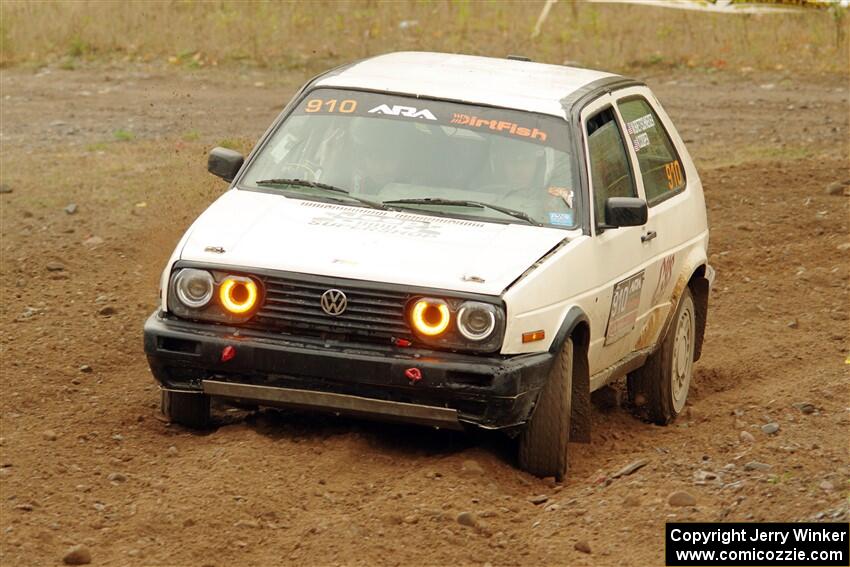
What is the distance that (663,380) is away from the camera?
8070mm

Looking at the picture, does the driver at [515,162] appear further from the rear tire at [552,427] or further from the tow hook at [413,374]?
the tow hook at [413,374]

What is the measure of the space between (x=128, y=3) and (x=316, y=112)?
610 inches

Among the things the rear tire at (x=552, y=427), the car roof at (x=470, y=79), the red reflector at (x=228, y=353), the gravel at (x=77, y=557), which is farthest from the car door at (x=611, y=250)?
the gravel at (x=77, y=557)

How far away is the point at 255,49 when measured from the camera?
21.1 meters

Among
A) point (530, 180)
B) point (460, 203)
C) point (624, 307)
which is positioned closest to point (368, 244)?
point (460, 203)

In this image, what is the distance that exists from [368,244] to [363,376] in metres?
0.60

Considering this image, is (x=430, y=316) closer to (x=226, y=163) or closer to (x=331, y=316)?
(x=331, y=316)

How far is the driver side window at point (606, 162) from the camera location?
7.23 m

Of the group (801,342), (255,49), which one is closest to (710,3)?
(255,49)

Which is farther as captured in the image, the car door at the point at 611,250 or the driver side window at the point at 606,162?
the driver side window at the point at 606,162

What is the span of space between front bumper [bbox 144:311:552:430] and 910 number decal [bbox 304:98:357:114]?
5.14ft

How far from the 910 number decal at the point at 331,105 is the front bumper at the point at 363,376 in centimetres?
157

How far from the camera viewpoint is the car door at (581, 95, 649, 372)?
7.04 m

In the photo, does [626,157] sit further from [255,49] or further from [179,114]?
[255,49]
